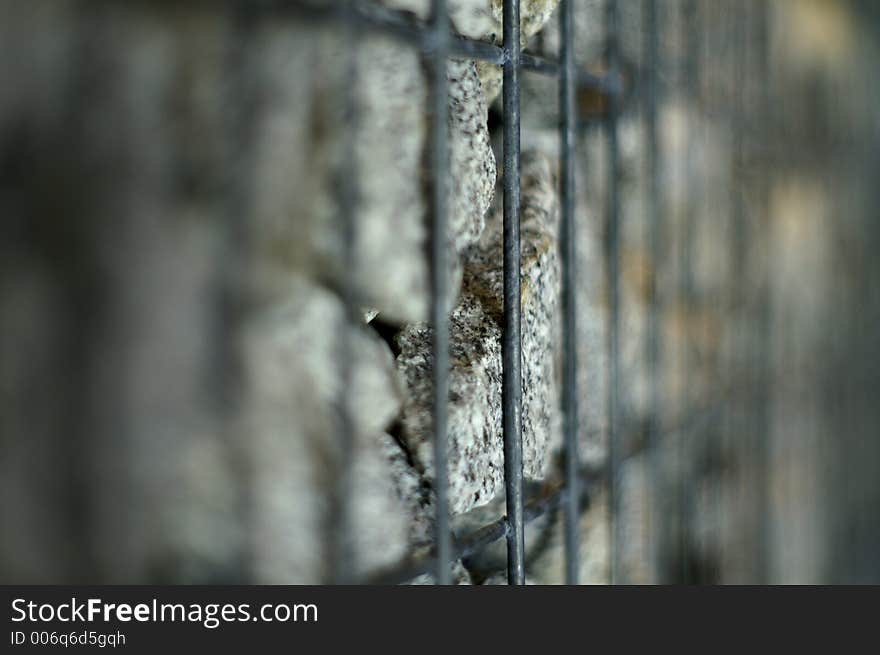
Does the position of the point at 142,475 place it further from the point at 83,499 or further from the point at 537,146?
the point at 537,146

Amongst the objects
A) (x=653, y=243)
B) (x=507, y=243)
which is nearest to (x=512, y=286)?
(x=507, y=243)

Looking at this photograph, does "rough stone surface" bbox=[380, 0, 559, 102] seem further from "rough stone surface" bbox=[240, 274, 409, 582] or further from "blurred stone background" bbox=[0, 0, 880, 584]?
"rough stone surface" bbox=[240, 274, 409, 582]

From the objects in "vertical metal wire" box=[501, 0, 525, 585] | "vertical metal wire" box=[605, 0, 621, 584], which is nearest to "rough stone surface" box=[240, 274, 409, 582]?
"vertical metal wire" box=[501, 0, 525, 585]

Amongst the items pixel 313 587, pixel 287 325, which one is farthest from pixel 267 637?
pixel 287 325

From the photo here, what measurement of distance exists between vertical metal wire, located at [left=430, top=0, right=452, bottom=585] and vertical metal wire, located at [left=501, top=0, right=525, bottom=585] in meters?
0.07

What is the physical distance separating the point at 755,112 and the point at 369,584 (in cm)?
79

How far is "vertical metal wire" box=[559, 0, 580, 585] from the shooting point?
1.86 ft

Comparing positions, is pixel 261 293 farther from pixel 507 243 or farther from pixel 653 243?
pixel 653 243

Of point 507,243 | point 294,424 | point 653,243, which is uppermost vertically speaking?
point 653,243

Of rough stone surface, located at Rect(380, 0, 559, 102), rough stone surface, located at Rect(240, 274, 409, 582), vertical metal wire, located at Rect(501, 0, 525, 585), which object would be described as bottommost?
rough stone surface, located at Rect(240, 274, 409, 582)

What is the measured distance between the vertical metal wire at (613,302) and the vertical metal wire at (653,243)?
6 centimetres

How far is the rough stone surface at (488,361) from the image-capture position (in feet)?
1.45

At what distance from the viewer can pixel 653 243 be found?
2.35 feet

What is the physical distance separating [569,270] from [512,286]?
0.10m
